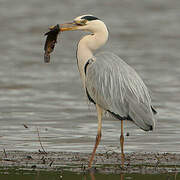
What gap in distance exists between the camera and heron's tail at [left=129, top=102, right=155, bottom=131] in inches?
348

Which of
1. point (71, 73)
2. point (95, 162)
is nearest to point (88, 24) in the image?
point (95, 162)

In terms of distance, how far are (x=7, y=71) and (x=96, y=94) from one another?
10.3 metres

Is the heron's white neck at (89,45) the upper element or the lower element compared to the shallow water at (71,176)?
upper

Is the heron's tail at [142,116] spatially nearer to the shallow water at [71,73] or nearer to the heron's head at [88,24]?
the heron's head at [88,24]

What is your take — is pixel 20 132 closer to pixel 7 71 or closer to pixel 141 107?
pixel 141 107

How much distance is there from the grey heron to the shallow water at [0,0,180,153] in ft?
4.18

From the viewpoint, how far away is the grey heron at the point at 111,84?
8.94 meters

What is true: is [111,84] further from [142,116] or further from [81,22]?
[81,22]

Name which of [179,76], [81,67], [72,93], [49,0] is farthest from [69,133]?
[49,0]

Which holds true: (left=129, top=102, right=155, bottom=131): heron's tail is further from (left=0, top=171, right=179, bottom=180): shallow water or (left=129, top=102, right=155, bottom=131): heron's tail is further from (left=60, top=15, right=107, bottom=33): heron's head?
(left=60, top=15, right=107, bottom=33): heron's head

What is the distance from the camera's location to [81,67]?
9.63 m

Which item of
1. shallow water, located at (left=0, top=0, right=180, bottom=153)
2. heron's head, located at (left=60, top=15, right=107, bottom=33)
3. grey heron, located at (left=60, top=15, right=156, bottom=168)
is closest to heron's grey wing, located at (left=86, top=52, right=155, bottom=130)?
grey heron, located at (left=60, top=15, right=156, bottom=168)

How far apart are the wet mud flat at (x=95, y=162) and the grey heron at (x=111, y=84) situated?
18 centimetres

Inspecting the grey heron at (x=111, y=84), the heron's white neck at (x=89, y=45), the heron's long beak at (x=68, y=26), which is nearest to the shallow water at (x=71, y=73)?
the grey heron at (x=111, y=84)
